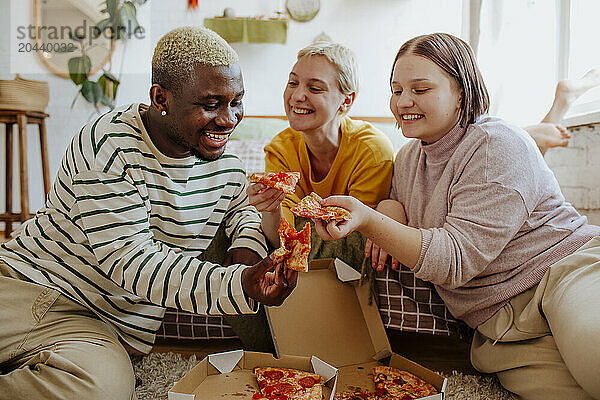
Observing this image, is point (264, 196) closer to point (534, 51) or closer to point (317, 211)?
point (317, 211)

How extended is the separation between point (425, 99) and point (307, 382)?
28.1 inches

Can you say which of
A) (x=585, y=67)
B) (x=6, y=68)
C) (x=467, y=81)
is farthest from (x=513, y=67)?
(x=6, y=68)

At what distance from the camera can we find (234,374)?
3.97 feet

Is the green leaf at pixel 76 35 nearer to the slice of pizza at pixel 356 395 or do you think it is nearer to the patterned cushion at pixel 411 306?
the patterned cushion at pixel 411 306

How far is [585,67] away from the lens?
2.26 meters

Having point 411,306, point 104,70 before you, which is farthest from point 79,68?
point 411,306

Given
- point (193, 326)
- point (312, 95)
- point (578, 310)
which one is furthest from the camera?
point (312, 95)

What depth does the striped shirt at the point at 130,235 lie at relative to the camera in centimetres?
119

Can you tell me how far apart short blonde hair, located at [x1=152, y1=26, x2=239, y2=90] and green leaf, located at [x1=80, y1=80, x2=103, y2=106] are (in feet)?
9.94

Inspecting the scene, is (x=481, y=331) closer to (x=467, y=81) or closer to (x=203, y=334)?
(x=467, y=81)

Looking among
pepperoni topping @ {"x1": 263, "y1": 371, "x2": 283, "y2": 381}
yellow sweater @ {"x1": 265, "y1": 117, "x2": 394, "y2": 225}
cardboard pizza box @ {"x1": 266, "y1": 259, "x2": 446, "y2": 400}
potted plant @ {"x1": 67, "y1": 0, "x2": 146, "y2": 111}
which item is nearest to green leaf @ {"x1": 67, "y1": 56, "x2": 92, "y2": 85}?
potted plant @ {"x1": 67, "y1": 0, "x2": 146, "y2": 111}

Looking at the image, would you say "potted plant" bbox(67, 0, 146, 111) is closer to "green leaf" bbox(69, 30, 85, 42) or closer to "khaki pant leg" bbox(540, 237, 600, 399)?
"green leaf" bbox(69, 30, 85, 42)

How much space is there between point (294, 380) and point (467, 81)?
32.0 inches

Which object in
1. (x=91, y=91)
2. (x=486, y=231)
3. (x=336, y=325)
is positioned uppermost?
(x=91, y=91)
